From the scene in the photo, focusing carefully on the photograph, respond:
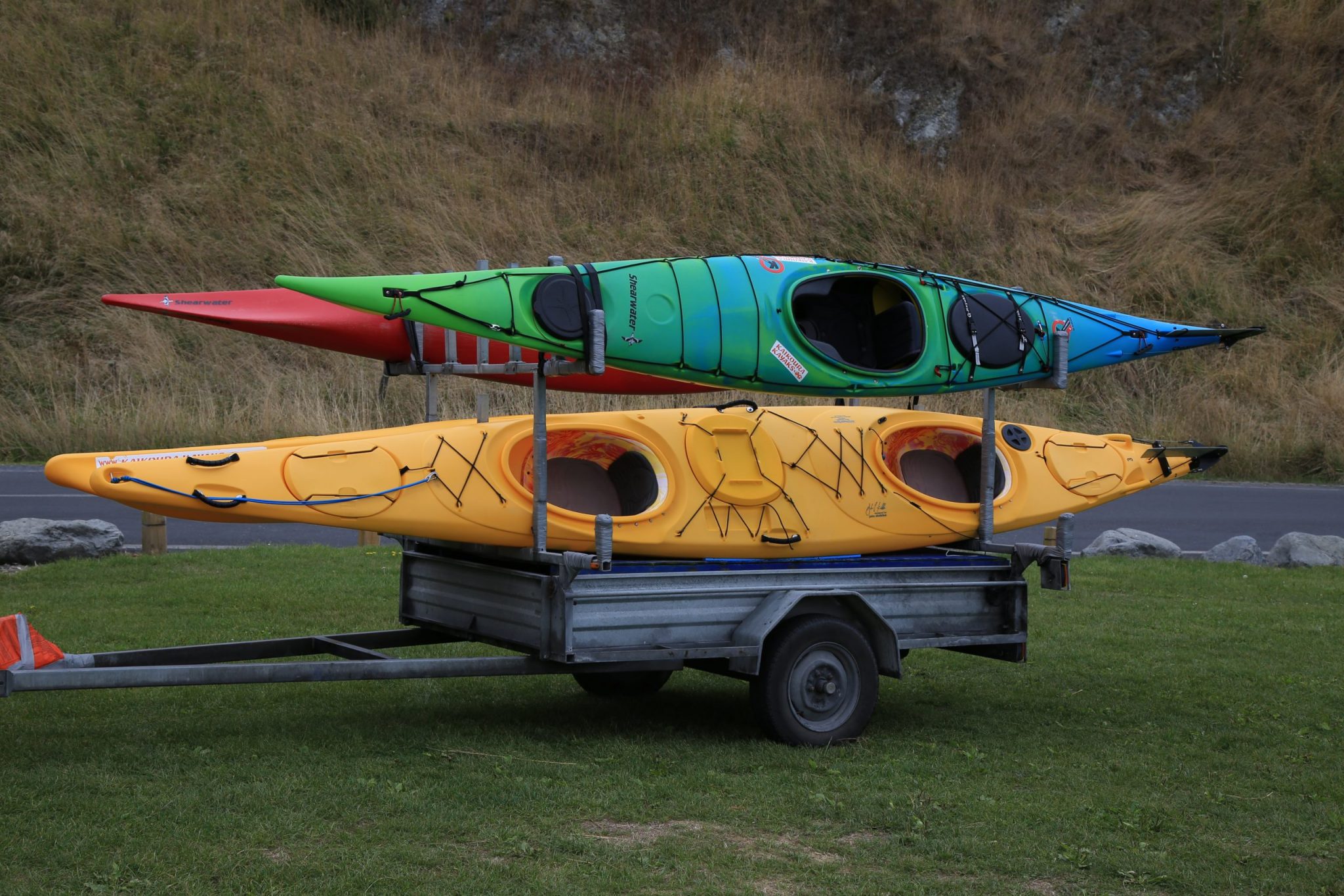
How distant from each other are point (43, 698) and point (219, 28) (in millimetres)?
23272

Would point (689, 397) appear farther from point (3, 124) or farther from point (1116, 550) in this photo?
point (3, 124)

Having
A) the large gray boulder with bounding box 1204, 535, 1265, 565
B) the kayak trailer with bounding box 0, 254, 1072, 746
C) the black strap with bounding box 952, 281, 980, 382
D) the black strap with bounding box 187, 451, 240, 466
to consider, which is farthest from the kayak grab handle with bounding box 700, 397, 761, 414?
the large gray boulder with bounding box 1204, 535, 1265, 565

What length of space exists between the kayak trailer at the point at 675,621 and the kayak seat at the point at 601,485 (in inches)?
20.5

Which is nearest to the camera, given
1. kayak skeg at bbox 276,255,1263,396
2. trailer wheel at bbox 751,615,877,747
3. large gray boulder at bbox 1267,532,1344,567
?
kayak skeg at bbox 276,255,1263,396

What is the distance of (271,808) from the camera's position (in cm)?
536

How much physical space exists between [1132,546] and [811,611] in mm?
7544

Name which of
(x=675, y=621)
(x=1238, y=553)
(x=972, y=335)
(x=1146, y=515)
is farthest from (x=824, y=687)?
(x=1146, y=515)

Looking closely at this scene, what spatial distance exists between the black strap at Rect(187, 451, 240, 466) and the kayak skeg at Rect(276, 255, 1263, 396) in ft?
2.74

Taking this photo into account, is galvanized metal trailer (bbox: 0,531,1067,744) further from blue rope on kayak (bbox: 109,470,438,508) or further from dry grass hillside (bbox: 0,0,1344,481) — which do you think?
dry grass hillside (bbox: 0,0,1344,481)

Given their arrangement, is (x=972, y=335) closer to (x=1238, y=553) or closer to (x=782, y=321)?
(x=782, y=321)

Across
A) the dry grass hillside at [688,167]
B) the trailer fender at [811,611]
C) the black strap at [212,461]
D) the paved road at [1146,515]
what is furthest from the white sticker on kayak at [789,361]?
the dry grass hillside at [688,167]

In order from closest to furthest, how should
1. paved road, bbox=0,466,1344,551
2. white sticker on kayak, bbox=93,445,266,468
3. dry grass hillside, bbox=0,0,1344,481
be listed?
1. white sticker on kayak, bbox=93,445,266,468
2. paved road, bbox=0,466,1344,551
3. dry grass hillside, bbox=0,0,1344,481

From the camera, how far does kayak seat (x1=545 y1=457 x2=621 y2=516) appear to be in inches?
290

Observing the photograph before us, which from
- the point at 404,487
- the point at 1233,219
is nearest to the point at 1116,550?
the point at 404,487
